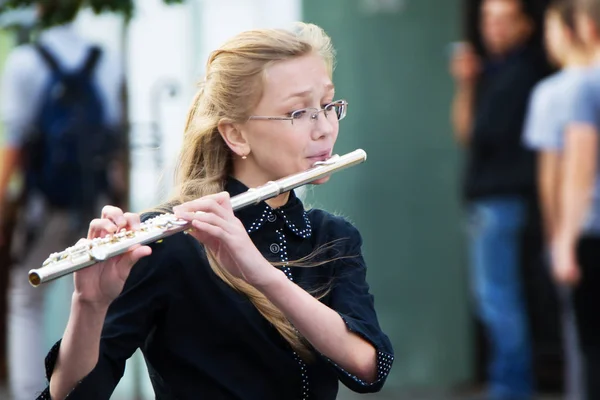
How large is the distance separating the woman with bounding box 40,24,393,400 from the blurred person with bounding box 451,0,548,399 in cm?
313

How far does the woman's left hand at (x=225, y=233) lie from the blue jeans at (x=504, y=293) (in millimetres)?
3460

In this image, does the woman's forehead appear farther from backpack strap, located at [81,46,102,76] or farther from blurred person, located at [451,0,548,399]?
blurred person, located at [451,0,548,399]

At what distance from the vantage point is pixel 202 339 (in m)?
2.11

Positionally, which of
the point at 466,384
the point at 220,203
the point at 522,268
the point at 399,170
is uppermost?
the point at 220,203

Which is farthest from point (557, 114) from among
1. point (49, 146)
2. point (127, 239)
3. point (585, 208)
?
point (127, 239)

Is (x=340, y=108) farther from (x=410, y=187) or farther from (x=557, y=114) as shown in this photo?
(x=410, y=187)

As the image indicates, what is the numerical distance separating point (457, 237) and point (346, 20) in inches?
43.7

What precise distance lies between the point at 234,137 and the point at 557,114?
2.68 m

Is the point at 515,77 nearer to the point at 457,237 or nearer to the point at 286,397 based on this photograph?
the point at 457,237

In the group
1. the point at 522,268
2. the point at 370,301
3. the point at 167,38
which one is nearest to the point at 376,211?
the point at 522,268

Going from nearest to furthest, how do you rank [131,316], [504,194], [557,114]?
[131,316]
[557,114]
[504,194]

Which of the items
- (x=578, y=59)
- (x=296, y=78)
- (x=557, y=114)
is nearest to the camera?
(x=296, y=78)

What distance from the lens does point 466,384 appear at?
Answer: 6.02m

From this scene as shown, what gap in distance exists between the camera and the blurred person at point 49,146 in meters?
4.72
